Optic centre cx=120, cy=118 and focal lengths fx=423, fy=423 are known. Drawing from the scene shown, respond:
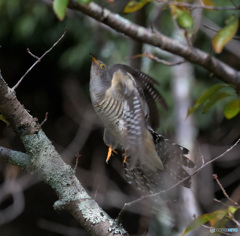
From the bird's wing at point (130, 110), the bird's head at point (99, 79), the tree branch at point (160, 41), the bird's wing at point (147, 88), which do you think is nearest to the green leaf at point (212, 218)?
the tree branch at point (160, 41)

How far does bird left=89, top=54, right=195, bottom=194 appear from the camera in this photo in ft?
7.36

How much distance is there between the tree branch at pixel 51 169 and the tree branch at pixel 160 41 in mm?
547

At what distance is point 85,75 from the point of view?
525 centimetres

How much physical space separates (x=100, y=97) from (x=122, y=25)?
127cm

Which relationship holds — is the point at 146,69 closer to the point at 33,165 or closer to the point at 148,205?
the point at 148,205

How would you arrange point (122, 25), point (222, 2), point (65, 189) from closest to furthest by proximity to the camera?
point (122, 25)
point (65, 189)
point (222, 2)

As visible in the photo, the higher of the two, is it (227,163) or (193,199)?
(193,199)

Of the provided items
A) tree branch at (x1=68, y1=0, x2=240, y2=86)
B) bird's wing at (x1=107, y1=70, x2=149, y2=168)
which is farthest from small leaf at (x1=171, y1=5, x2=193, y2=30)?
bird's wing at (x1=107, y1=70, x2=149, y2=168)

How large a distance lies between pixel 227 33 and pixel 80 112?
3.72m

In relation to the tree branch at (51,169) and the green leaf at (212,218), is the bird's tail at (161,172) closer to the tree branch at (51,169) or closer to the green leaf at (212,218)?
the tree branch at (51,169)

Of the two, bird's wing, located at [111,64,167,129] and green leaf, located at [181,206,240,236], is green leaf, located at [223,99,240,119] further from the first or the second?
bird's wing, located at [111,64,167,129]

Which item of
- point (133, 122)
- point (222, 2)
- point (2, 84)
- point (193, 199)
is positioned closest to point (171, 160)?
point (133, 122)

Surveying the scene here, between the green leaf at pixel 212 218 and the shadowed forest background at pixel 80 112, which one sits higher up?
the green leaf at pixel 212 218

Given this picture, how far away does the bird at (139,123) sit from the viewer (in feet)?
7.36
